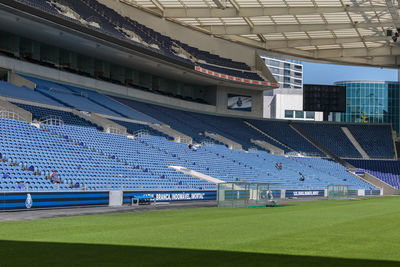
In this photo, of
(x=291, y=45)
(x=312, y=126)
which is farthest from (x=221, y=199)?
(x=312, y=126)

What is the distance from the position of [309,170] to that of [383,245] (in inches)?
1744

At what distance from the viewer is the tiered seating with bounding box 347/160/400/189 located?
61.8m

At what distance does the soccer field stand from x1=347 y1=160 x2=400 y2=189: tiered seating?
154 feet

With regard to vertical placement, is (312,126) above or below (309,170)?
above

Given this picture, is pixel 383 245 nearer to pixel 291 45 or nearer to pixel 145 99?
pixel 145 99

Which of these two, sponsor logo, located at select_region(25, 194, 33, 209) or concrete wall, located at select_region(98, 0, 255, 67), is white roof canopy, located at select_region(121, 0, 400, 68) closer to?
concrete wall, located at select_region(98, 0, 255, 67)

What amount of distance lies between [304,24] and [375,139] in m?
23.3

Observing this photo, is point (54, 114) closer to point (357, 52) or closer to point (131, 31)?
point (131, 31)

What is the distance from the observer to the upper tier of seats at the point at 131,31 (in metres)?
40.9

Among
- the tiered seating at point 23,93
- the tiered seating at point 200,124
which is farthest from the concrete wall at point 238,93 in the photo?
the tiered seating at point 23,93

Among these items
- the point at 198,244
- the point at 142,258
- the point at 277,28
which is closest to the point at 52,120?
the point at 198,244

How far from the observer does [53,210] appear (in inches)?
915

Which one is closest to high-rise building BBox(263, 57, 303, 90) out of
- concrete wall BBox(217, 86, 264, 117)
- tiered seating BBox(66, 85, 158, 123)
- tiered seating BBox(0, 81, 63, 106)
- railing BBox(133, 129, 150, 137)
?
concrete wall BBox(217, 86, 264, 117)

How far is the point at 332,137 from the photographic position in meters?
69.8
